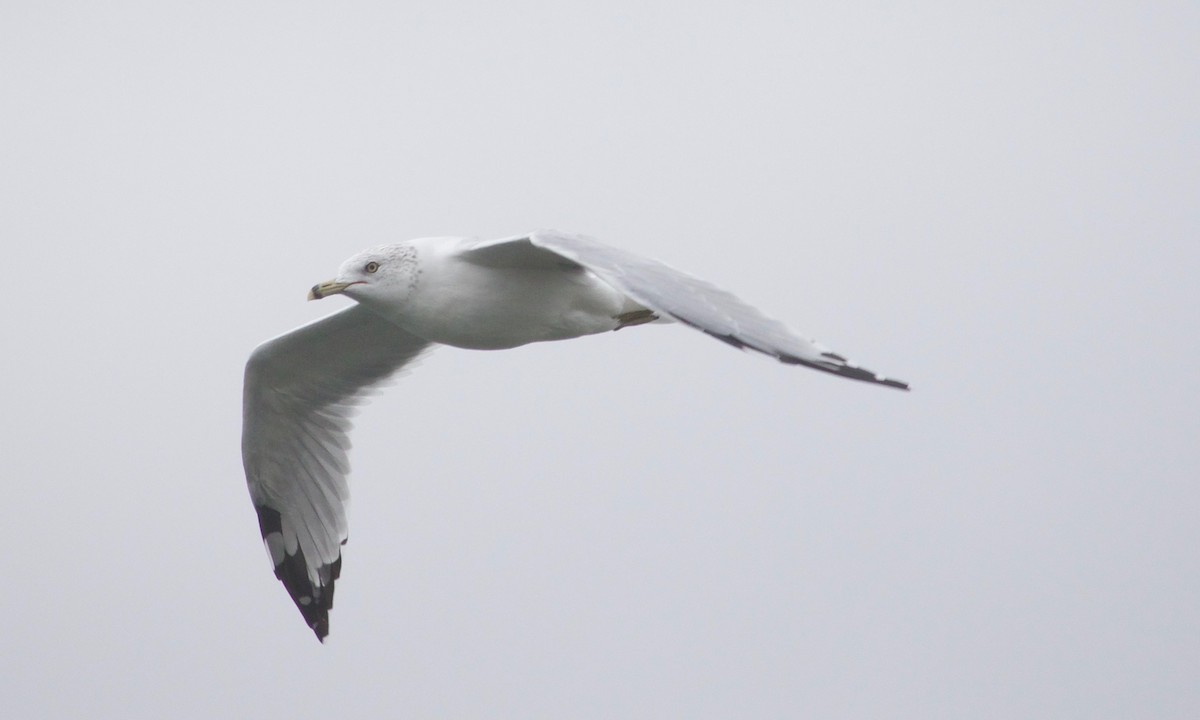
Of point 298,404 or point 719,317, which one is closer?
point 719,317

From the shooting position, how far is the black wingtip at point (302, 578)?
6.69 metres

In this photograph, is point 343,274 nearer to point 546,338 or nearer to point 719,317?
point 546,338

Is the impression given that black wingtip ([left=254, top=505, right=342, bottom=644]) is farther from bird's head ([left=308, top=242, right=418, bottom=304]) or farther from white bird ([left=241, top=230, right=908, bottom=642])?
bird's head ([left=308, top=242, right=418, bottom=304])

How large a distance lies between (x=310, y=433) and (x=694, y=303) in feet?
9.42

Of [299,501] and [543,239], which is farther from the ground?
[543,239]

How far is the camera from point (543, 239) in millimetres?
4414

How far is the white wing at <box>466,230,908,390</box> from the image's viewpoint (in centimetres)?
384

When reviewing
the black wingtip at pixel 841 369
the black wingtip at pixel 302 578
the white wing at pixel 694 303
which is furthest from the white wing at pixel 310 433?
the black wingtip at pixel 841 369

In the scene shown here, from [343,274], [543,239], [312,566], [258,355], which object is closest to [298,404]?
[258,355]

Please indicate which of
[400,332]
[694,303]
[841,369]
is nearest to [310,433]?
[400,332]

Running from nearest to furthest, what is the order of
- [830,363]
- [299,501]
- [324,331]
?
[830,363] → [324,331] → [299,501]

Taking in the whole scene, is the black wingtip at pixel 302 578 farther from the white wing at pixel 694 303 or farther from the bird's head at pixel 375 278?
the white wing at pixel 694 303

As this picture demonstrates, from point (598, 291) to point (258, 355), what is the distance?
169cm

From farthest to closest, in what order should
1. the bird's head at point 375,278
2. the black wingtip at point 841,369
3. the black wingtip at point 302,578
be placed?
A: the black wingtip at point 302,578
the bird's head at point 375,278
the black wingtip at point 841,369
